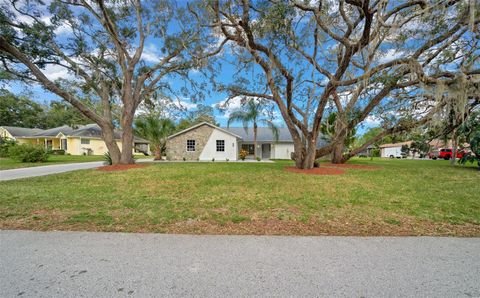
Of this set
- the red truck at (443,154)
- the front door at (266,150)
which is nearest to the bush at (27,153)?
the front door at (266,150)

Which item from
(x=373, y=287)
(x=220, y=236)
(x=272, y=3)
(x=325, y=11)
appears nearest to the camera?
(x=373, y=287)

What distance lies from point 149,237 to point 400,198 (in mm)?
6037

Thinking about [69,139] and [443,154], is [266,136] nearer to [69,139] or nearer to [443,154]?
[443,154]

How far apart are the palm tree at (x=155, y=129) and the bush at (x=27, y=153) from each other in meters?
7.72

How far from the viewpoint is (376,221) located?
12.2 ft

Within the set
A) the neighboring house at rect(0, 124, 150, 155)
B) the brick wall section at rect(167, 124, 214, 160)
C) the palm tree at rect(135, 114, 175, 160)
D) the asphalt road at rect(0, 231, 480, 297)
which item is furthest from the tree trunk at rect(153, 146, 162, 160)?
the asphalt road at rect(0, 231, 480, 297)

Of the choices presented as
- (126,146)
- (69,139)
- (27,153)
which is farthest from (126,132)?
(69,139)

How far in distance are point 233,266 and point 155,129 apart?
67.8 feet

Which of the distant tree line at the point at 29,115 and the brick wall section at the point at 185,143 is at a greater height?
the distant tree line at the point at 29,115

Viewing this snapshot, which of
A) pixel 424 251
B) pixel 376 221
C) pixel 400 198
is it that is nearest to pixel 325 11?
pixel 400 198

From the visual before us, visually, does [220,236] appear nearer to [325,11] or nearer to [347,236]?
[347,236]

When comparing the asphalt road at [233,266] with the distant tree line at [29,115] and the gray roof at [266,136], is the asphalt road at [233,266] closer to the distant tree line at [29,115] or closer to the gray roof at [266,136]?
the gray roof at [266,136]

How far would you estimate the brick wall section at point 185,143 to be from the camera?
20.2 metres

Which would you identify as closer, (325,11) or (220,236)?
(220,236)
